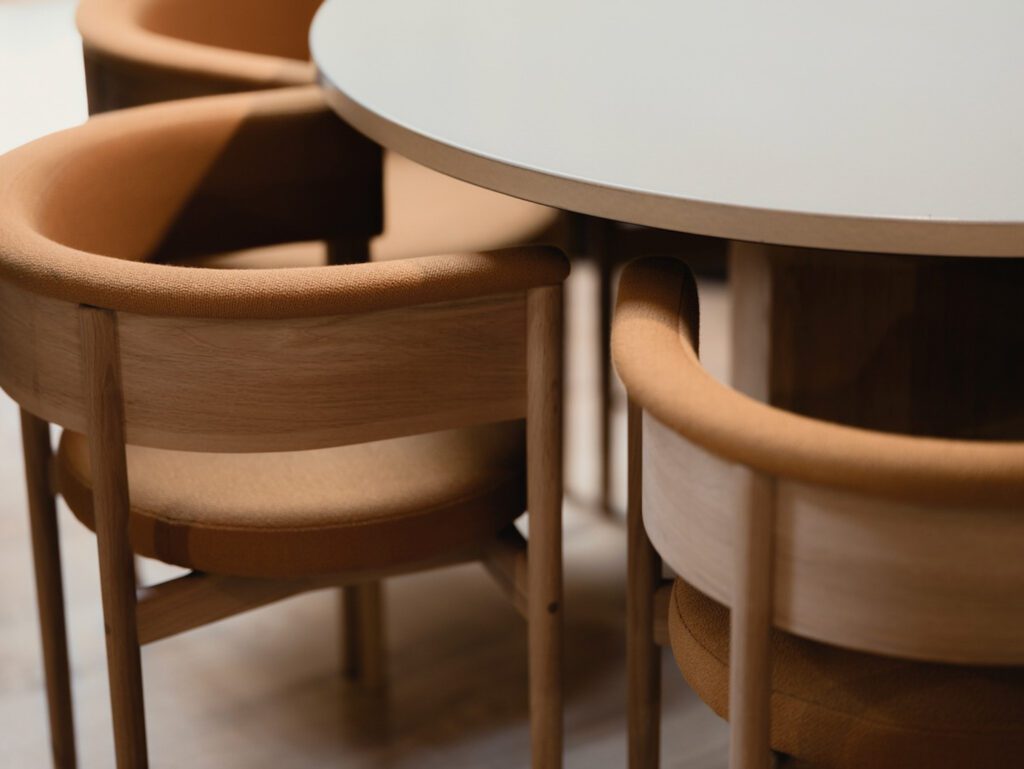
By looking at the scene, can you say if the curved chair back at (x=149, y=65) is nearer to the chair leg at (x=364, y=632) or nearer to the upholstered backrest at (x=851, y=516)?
the chair leg at (x=364, y=632)

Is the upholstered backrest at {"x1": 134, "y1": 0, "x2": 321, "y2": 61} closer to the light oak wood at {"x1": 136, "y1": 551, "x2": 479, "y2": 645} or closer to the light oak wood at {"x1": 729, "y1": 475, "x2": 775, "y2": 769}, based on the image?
the light oak wood at {"x1": 136, "y1": 551, "x2": 479, "y2": 645}

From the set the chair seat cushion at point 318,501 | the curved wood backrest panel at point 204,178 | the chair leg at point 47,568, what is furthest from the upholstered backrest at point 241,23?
the chair seat cushion at point 318,501

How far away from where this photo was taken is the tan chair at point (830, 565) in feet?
3.04

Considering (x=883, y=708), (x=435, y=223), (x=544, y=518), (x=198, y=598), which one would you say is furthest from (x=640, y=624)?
(x=435, y=223)

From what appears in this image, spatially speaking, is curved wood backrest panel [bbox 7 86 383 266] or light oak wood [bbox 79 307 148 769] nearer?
light oak wood [bbox 79 307 148 769]

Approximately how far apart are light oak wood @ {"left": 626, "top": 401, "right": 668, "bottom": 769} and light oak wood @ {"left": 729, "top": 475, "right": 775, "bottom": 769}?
0.98 feet

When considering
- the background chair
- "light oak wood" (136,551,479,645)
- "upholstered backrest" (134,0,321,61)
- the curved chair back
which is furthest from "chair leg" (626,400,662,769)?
"upholstered backrest" (134,0,321,61)

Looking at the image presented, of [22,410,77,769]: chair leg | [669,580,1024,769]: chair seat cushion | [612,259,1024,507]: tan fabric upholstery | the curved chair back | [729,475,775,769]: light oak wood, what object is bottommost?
[22,410,77,769]: chair leg

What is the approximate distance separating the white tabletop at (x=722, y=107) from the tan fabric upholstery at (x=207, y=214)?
0.11 meters

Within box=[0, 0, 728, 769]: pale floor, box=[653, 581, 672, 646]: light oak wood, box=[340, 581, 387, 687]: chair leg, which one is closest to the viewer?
box=[653, 581, 672, 646]: light oak wood

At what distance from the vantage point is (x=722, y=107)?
1356 mm

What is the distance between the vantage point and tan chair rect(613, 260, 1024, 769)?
0.93 m

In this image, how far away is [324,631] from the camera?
7.17ft

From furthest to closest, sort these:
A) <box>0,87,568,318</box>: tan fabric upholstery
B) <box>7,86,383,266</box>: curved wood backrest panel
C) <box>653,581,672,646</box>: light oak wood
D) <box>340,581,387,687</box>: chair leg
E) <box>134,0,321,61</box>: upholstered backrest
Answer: <box>134,0,321,61</box>: upholstered backrest, <box>340,581,387,687</box>: chair leg, <box>7,86,383,266</box>: curved wood backrest panel, <box>653,581,672,646</box>: light oak wood, <box>0,87,568,318</box>: tan fabric upholstery
